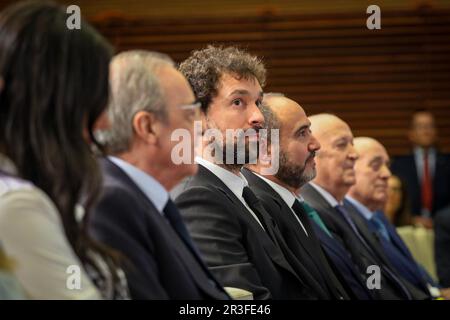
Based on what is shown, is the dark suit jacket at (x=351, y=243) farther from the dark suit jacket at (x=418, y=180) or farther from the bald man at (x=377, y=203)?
the dark suit jacket at (x=418, y=180)

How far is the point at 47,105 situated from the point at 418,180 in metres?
→ 6.26

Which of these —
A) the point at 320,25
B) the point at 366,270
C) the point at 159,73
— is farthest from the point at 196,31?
the point at 159,73

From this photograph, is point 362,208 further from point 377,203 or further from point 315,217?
point 315,217

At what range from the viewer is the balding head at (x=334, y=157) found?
15.8 feet

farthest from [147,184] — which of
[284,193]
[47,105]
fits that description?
[284,193]

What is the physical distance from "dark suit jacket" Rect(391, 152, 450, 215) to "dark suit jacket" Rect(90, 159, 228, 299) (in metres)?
5.59

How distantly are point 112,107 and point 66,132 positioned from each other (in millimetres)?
455

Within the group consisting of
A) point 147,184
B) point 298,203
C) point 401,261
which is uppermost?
point 147,184

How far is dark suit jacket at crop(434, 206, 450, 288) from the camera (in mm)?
6109

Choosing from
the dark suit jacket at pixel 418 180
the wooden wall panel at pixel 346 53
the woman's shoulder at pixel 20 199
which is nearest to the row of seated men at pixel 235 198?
the woman's shoulder at pixel 20 199

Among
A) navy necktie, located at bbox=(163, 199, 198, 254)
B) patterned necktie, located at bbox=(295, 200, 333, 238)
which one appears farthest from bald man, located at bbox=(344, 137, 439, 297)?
navy necktie, located at bbox=(163, 199, 198, 254)

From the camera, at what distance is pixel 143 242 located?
2.18m

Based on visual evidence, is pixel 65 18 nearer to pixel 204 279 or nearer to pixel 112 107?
pixel 112 107

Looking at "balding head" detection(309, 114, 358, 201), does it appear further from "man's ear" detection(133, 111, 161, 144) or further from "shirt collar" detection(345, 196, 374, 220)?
"man's ear" detection(133, 111, 161, 144)
